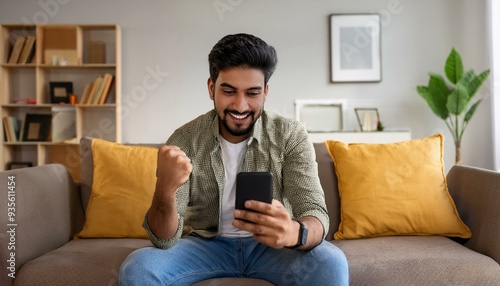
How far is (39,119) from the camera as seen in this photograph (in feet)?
16.9

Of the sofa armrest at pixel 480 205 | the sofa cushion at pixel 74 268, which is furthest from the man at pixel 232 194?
the sofa armrest at pixel 480 205

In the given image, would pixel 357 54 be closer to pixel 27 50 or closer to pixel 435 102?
pixel 435 102

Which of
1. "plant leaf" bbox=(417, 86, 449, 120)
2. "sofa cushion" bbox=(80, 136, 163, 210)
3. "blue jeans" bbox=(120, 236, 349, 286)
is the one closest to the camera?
"blue jeans" bbox=(120, 236, 349, 286)

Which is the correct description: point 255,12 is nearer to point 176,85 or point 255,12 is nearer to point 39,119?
point 176,85

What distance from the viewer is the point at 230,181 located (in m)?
1.73

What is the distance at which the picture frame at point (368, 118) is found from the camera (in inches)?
196

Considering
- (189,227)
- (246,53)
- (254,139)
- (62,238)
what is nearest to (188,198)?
(189,227)

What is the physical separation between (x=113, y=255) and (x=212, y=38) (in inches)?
145

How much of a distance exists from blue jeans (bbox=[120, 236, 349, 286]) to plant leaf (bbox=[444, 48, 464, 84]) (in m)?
3.57

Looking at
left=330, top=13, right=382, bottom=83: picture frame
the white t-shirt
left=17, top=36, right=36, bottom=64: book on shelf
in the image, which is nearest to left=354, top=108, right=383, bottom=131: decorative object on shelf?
left=330, top=13, right=382, bottom=83: picture frame

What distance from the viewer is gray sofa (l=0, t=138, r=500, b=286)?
5.57 ft

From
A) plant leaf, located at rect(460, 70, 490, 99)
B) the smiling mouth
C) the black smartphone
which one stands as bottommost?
the black smartphone

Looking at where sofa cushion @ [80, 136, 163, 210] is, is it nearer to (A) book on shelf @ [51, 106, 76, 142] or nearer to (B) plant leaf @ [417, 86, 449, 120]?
(A) book on shelf @ [51, 106, 76, 142]

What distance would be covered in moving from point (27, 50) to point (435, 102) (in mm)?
3769
